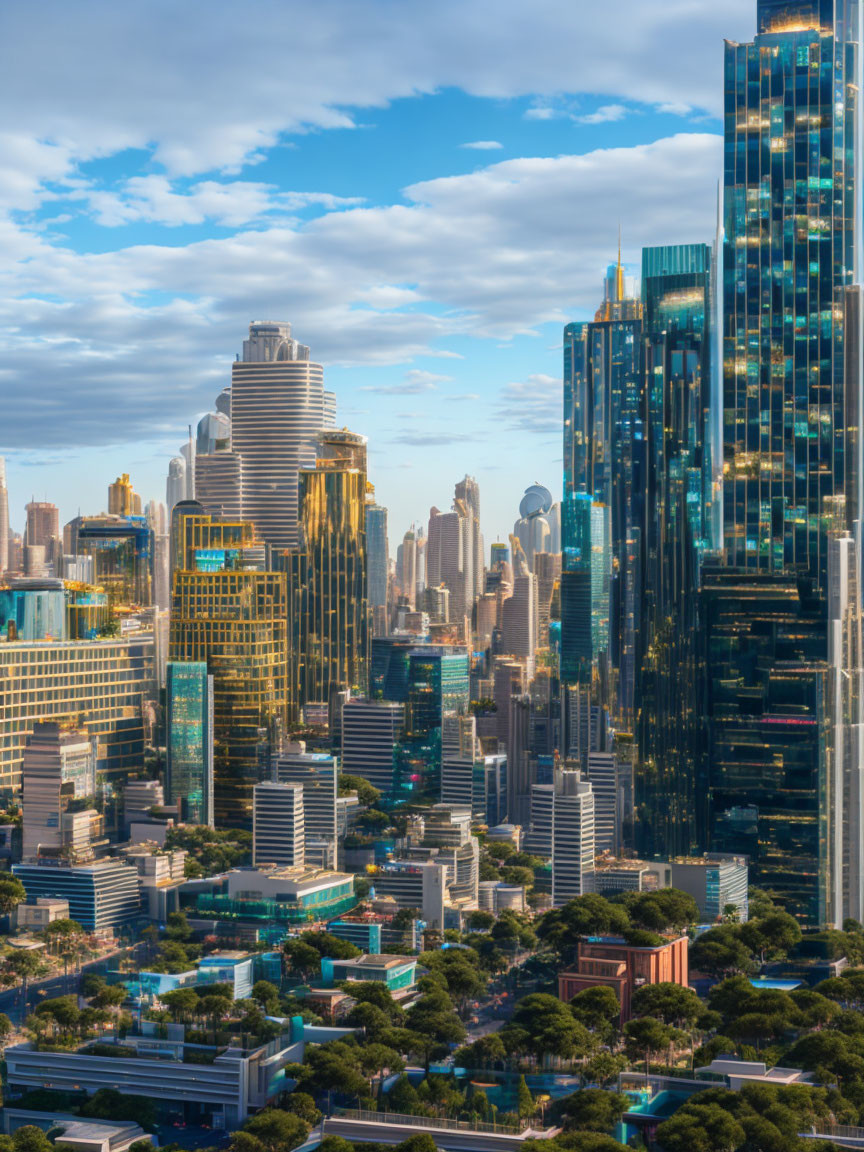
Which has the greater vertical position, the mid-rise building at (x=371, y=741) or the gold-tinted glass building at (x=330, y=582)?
the gold-tinted glass building at (x=330, y=582)

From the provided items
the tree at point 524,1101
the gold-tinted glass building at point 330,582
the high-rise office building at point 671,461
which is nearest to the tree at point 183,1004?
the tree at point 524,1101

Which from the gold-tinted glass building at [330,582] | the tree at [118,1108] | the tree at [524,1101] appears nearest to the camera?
the tree at [524,1101]

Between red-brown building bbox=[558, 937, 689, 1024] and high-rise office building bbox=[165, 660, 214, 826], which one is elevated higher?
high-rise office building bbox=[165, 660, 214, 826]

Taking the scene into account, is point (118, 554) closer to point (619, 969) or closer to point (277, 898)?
point (277, 898)

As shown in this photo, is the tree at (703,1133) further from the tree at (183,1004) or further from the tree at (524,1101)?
the tree at (183,1004)

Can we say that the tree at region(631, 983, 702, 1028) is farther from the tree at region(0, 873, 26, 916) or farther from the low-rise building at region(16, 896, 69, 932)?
the tree at region(0, 873, 26, 916)

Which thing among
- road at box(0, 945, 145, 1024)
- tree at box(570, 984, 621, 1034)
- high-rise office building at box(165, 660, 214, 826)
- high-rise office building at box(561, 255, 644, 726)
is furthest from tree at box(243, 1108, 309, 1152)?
high-rise office building at box(561, 255, 644, 726)
